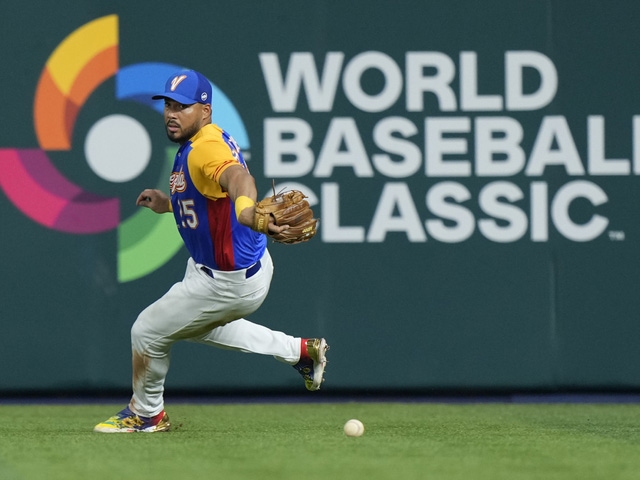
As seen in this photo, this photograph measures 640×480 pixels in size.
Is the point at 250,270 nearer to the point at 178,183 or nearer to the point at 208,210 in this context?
the point at 208,210

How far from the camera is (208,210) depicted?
5.66 metres

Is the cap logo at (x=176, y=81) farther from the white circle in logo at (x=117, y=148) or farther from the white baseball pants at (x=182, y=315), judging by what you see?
the white circle in logo at (x=117, y=148)

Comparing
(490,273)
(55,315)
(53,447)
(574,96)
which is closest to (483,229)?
(490,273)

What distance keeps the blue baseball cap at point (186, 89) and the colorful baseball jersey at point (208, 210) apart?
0.17 metres

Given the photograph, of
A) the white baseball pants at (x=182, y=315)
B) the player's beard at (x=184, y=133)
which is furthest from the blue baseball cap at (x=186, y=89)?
the white baseball pants at (x=182, y=315)

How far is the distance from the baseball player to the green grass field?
1.02ft

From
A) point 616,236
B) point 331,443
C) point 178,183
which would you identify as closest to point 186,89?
point 178,183

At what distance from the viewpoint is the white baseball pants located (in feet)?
19.0

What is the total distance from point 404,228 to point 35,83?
9.20 feet

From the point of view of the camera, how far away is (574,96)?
775 cm

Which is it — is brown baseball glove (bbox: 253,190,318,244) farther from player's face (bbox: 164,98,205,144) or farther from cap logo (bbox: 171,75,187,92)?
cap logo (bbox: 171,75,187,92)

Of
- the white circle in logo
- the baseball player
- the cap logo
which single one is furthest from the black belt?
the white circle in logo

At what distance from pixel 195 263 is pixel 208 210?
374mm

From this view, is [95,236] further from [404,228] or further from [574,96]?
[574,96]
